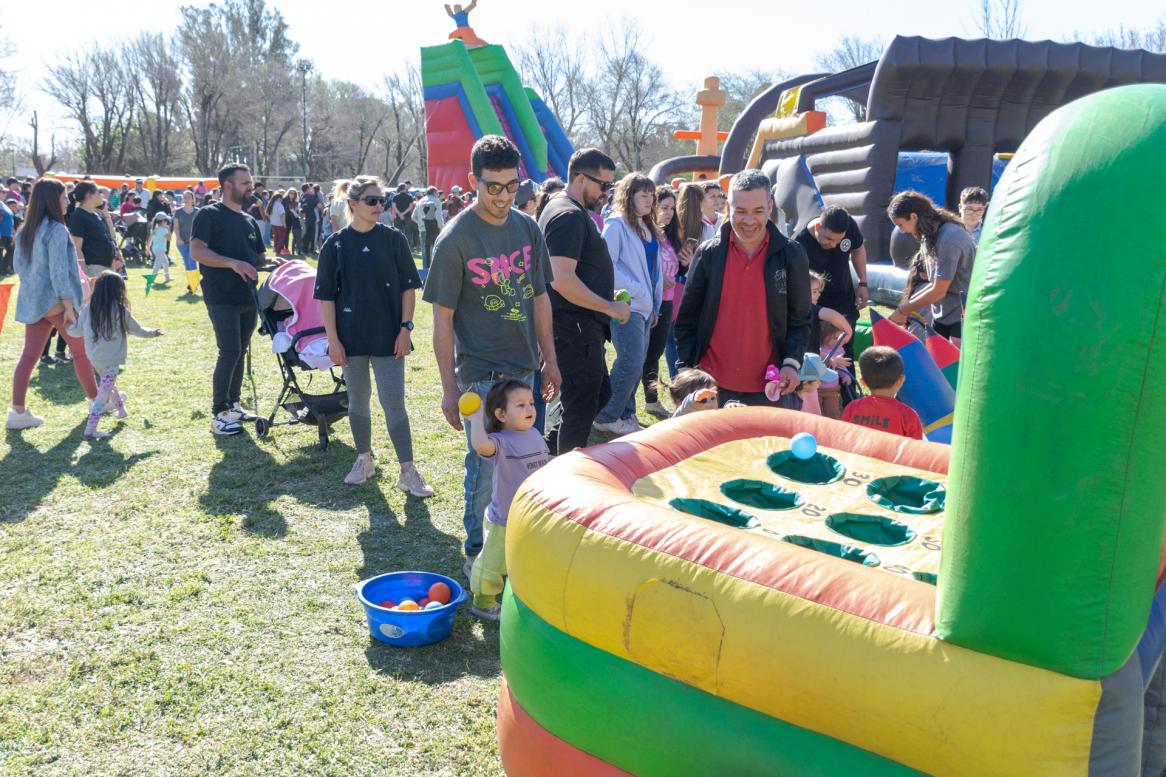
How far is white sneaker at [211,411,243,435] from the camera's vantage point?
261 inches

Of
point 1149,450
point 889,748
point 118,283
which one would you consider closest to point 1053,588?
point 1149,450

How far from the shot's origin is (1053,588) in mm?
1771

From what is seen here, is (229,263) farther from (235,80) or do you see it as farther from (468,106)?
(235,80)

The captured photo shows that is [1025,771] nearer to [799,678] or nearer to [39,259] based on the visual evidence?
[799,678]

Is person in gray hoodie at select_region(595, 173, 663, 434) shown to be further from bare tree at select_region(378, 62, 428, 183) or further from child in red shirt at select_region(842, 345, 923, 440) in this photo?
bare tree at select_region(378, 62, 428, 183)

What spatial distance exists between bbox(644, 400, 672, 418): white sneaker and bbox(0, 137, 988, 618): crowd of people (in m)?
0.06

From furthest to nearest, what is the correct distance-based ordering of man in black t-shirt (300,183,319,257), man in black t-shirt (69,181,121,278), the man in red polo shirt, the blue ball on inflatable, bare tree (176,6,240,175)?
bare tree (176,6,240,175)
man in black t-shirt (300,183,319,257)
man in black t-shirt (69,181,121,278)
the man in red polo shirt
the blue ball on inflatable

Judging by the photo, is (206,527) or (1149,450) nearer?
(1149,450)

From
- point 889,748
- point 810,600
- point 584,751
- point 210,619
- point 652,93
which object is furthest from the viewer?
point 652,93

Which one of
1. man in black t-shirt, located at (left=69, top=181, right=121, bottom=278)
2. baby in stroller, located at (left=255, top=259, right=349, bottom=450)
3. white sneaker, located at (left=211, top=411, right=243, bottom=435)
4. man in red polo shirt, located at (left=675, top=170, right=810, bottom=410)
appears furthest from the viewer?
man in black t-shirt, located at (left=69, top=181, right=121, bottom=278)

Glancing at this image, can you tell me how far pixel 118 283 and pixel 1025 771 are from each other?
6.48 meters

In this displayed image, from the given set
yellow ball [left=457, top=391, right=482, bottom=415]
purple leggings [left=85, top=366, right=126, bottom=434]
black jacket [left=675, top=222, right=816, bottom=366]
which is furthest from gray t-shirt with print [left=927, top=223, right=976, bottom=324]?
purple leggings [left=85, top=366, right=126, bottom=434]

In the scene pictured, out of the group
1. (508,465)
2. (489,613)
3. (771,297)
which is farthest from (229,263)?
(771,297)

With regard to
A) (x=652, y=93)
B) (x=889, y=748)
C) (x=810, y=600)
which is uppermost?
(x=652, y=93)
